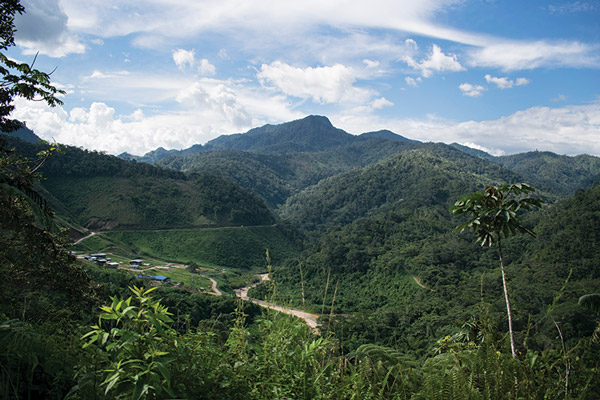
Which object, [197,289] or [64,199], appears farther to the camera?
[64,199]

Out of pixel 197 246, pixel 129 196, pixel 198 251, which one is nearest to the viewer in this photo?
pixel 198 251

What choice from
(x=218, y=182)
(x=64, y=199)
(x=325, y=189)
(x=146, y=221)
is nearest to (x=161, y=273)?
(x=146, y=221)

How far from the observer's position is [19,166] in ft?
17.8

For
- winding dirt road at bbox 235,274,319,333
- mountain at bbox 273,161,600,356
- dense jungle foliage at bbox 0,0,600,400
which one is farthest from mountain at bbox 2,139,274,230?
mountain at bbox 273,161,600,356

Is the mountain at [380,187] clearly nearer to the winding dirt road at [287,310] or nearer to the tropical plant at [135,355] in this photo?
the winding dirt road at [287,310]

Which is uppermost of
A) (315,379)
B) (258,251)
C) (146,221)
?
(315,379)

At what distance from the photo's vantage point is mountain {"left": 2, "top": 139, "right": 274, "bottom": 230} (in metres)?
60.0

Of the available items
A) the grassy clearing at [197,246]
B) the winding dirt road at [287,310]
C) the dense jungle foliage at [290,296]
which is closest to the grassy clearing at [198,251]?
the grassy clearing at [197,246]

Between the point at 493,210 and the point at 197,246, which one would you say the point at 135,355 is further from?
the point at 197,246

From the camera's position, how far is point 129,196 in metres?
65.1

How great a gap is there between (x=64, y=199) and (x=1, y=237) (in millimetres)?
66612

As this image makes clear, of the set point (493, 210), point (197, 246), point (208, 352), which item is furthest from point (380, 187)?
point (208, 352)

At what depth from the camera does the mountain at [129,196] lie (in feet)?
197

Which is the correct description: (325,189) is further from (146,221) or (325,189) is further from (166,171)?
(146,221)
